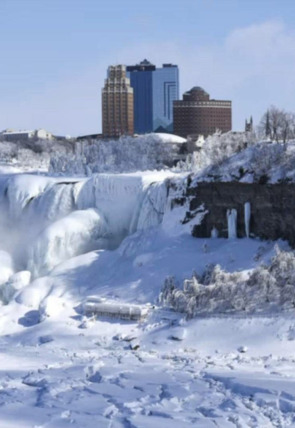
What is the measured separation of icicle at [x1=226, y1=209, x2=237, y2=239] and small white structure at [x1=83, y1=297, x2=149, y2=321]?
629 centimetres

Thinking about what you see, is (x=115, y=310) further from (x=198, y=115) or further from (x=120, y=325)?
(x=198, y=115)

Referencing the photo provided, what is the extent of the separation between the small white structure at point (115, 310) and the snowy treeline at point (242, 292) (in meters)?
1.13

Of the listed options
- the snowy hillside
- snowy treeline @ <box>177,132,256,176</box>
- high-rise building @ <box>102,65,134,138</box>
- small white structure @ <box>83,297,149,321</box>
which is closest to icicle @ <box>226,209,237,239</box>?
the snowy hillside

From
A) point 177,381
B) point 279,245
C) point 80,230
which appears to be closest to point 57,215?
point 80,230

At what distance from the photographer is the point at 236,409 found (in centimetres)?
2120

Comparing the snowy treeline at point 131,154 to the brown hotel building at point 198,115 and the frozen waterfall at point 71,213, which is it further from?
the brown hotel building at point 198,115

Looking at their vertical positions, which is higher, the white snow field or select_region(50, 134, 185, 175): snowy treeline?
select_region(50, 134, 185, 175): snowy treeline

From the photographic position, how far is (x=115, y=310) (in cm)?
3081

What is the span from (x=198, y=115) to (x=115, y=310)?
132598 millimetres

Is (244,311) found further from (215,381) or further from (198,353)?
(215,381)

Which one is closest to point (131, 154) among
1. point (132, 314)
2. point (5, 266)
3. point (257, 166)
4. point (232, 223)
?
point (5, 266)

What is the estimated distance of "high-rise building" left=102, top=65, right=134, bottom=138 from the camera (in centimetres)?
15600

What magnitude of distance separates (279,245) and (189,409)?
42.6 feet

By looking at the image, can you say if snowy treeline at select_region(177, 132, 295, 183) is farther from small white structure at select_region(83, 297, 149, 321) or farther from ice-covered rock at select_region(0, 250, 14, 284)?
ice-covered rock at select_region(0, 250, 14, 284)
